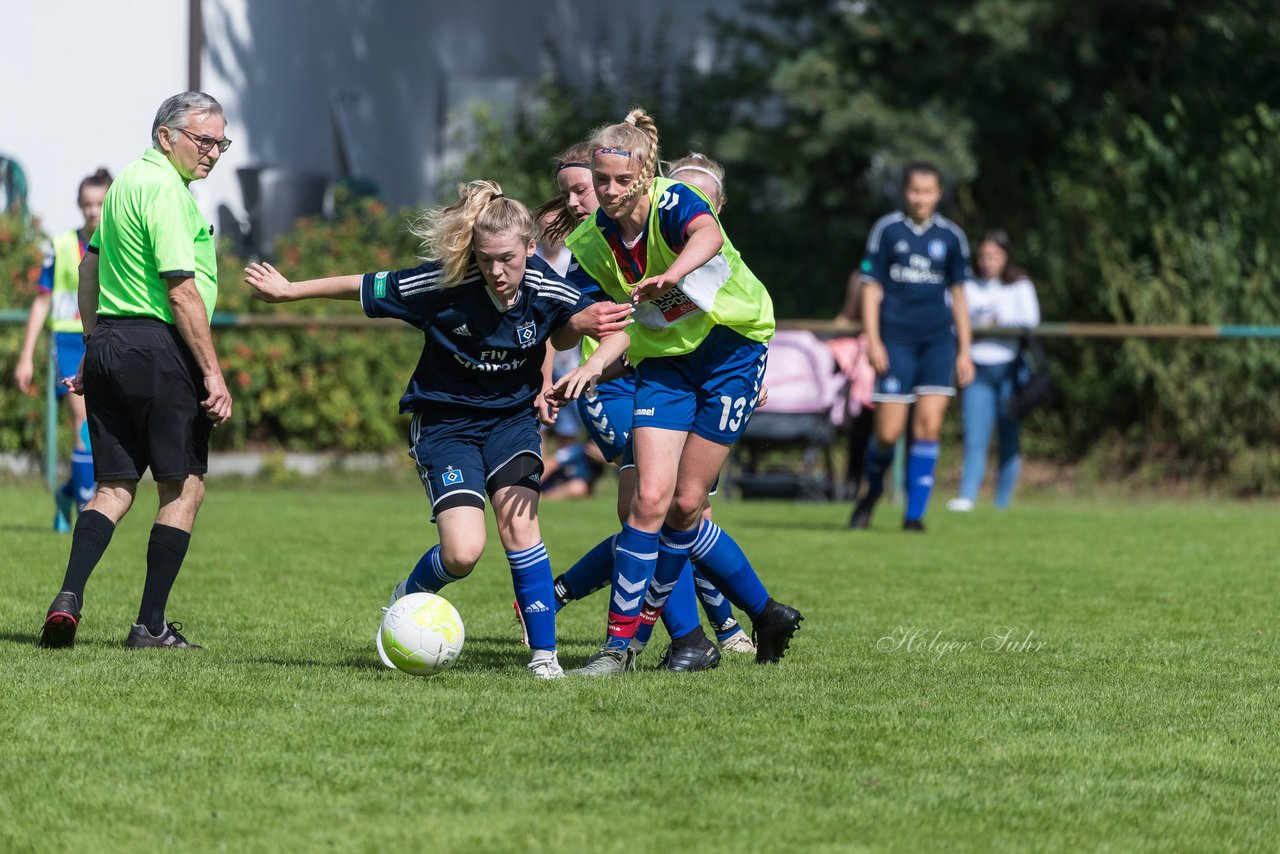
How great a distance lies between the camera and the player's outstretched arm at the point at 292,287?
5.68 meters

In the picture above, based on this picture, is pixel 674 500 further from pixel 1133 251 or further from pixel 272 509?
pixel 1133 251

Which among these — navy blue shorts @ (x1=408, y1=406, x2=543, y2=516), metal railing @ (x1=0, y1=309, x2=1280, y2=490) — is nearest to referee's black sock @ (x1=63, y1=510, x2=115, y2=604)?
navy blue shorts @ (x1=408, y1=406, x2=543, y2=516)

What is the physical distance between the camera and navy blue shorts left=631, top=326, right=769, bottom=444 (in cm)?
595

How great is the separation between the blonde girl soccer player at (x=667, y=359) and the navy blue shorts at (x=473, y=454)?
34 centimetres

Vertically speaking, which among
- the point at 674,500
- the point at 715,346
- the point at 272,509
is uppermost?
the point at 715,346

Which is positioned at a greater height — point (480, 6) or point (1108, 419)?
point (480, 6)

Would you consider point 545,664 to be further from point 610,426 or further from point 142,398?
point 142,398

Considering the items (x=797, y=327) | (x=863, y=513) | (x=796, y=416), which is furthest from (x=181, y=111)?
(x=796, y=416)

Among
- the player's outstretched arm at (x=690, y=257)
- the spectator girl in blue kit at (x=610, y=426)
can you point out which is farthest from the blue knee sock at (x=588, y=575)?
the player's outstretched arm at (x=690, y=257)

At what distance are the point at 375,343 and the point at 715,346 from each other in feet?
32.0

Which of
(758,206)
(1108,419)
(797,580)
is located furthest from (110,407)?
(758,206)

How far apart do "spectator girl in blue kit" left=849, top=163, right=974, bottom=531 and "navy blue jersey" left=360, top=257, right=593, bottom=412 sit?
564 cm

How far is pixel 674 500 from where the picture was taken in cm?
604

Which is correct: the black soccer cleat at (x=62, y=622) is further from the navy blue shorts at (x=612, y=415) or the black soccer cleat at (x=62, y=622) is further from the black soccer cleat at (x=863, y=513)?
the black soccer cleat at (x=863, y=513)
